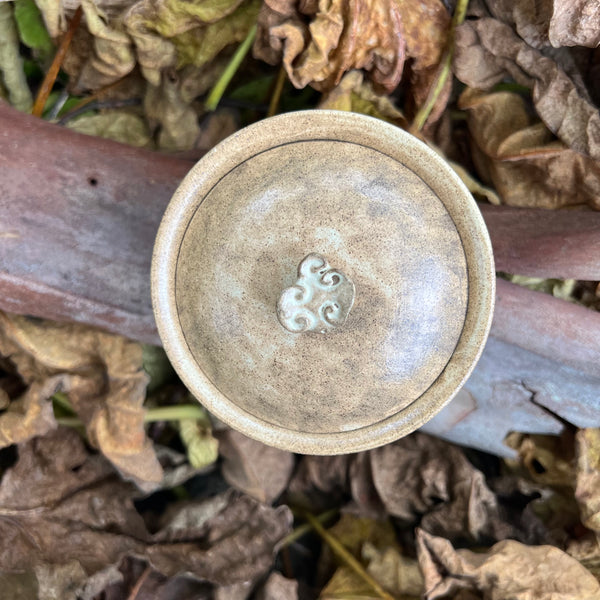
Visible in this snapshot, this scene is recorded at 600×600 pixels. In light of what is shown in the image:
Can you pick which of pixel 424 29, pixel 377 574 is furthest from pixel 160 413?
pixel 424 29

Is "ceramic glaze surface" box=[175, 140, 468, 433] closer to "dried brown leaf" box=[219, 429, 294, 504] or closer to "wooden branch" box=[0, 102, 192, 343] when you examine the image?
"wooden branch" box=[0, 102, 192, 343]

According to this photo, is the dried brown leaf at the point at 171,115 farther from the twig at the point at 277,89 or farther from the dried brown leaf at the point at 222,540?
the dried brown leaf at the point at 222,540

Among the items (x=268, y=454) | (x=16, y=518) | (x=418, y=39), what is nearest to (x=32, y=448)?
(x=16, y=518)

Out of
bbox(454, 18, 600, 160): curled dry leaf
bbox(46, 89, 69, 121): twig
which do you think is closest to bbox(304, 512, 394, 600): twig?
bbox(454, 18, 600, 160): curled dry leaf

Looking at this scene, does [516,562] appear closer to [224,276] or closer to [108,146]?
[224,276]

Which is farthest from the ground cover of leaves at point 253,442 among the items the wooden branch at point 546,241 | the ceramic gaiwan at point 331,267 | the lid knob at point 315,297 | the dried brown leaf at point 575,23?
the lid knob at point 315,297
